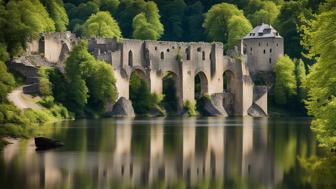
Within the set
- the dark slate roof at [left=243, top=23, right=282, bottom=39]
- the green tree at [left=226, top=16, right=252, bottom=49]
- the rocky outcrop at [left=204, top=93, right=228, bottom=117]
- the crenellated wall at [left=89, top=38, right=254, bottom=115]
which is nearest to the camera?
the crenellated wall at [left=89, top=38, right=254, bottom=115]

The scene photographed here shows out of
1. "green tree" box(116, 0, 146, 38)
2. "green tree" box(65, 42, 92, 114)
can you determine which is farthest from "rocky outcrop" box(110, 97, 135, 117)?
"green tree" box(116, 0, 146, 38)

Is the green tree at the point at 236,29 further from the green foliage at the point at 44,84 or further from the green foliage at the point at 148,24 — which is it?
the green foliage at the point at 44,84

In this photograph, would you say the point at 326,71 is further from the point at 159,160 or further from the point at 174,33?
the point at 174,33

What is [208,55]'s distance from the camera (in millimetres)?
92188

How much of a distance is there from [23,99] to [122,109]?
13.8 meters

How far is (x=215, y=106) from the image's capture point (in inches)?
3494

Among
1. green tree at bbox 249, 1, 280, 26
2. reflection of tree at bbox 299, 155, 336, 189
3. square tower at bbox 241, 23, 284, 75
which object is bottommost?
reflection of tree at bbox 299, 155, 336, 189

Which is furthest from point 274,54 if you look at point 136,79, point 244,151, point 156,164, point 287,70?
point 156,164

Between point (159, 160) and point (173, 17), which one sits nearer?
point (159, 160)

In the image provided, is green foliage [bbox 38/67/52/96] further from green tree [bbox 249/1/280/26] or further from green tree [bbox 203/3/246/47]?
green tree [bbox 249/1/280/26]

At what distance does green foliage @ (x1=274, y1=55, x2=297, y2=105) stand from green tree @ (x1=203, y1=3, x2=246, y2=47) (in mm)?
12433

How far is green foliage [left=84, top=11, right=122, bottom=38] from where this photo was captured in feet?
327

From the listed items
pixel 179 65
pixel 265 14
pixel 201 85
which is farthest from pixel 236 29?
pixel 179 65

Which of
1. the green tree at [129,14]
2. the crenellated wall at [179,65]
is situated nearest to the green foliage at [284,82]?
the crenellated wall at [179,65]
